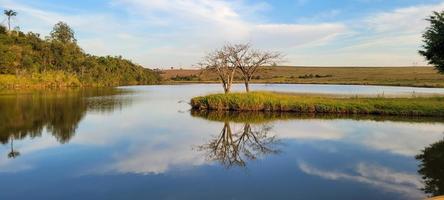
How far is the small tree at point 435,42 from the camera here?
78.8ft

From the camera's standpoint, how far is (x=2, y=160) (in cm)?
1485

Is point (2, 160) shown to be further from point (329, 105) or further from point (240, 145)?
point (329, 105)

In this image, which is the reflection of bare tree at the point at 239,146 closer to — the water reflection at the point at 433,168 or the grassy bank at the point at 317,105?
the water reflection at the point at 433,168

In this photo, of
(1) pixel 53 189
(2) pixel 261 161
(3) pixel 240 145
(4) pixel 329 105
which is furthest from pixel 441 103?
(1) pixel 53 189

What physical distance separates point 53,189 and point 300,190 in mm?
6413

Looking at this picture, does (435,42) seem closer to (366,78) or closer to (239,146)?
(239,146)

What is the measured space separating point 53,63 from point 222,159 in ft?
301

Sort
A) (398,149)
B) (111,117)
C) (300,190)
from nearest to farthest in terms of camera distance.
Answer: (300,190)
(398,149)
(111,117)

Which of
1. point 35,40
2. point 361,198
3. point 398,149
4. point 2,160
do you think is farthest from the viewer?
point 35,40

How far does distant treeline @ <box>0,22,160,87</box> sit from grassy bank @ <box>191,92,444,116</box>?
59.5m

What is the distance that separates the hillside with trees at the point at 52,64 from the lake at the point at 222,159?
207 ft

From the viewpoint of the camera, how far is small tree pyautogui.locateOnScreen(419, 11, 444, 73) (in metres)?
24.0

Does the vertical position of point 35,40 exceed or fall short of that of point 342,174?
it exceeds it

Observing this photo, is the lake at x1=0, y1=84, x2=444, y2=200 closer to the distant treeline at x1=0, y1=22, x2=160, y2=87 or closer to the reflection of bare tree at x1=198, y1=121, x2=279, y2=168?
the reflection of bare tree at x1=198, y1=121, x2=279, y2=168
